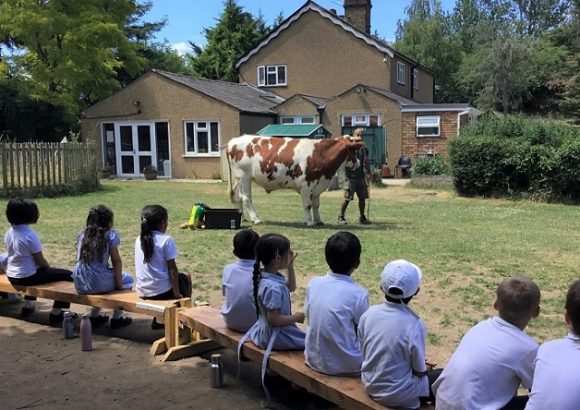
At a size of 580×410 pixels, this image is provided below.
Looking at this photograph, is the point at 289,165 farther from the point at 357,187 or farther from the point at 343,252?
the point at 343,252

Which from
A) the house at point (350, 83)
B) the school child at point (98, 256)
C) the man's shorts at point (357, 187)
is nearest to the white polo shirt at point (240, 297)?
the school child at point (98, 256)

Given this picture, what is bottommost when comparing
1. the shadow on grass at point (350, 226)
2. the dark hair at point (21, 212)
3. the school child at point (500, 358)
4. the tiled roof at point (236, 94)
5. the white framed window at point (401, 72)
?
the shadow on grass at point (350, 226)

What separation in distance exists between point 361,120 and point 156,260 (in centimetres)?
2612

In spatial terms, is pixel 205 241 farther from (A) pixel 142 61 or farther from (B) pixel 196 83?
(A) pixel 142 61

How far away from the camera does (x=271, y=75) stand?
36.8m

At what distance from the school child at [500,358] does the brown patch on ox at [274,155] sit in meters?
10.6

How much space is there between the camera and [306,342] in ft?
14.1

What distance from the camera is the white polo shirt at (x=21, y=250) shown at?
6578 millimetres

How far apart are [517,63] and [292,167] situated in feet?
160

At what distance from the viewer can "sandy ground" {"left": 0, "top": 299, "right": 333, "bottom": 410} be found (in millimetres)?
4652

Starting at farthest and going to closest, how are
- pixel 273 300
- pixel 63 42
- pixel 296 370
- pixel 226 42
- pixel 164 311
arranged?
pixel 226 42 → pixel 63 42 → pixel 164 311 → pixel 273 300 → pixel 296 370

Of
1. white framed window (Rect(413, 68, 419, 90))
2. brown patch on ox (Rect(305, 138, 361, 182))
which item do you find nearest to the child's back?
brown patch on ox (Rect(305, 138, 361, 182))

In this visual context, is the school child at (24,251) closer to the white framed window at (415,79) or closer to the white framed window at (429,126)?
the white framed window at (429,126)

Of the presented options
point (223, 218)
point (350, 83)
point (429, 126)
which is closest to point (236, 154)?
point (223, 218)
